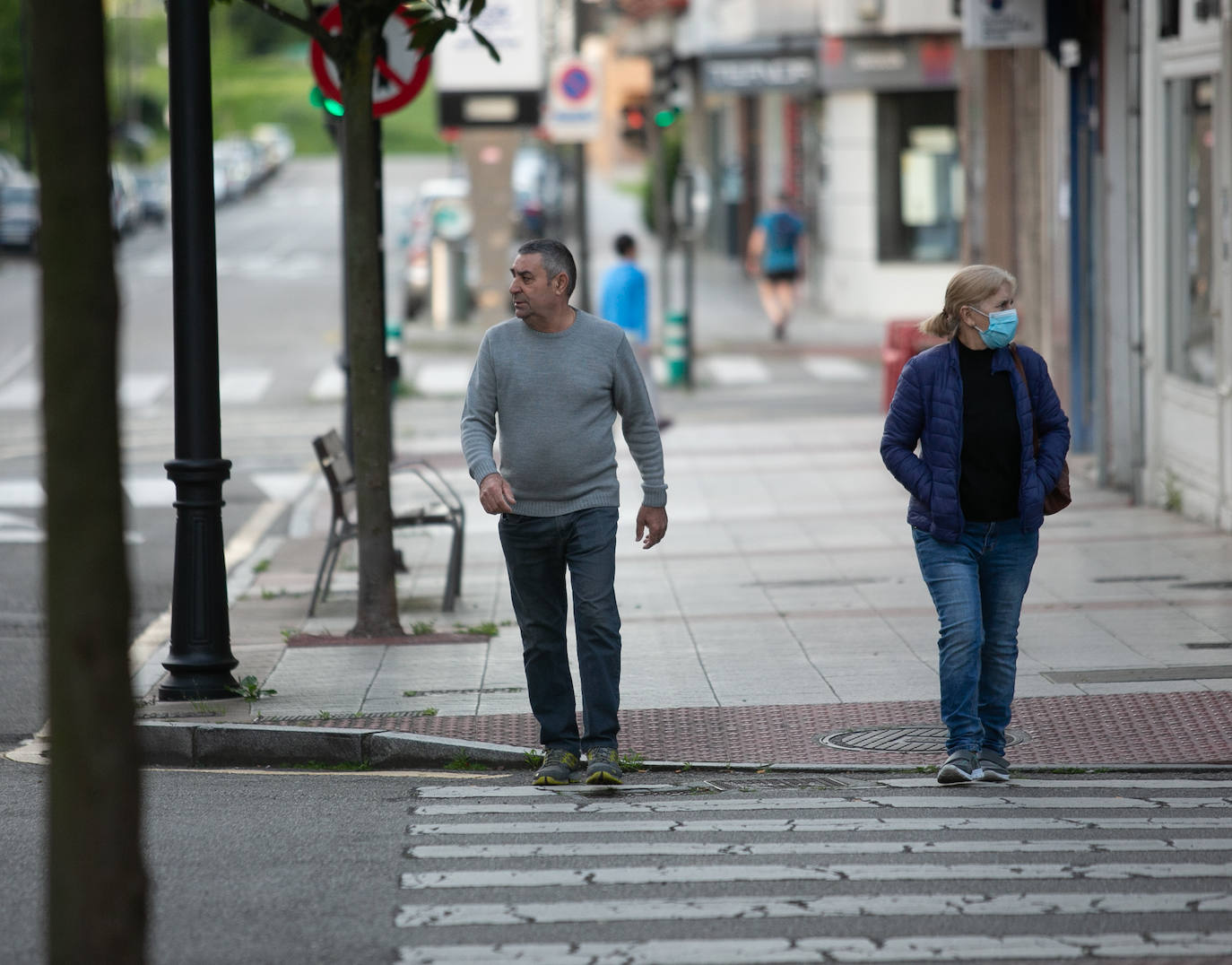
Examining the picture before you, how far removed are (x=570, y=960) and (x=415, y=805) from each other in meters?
1.81

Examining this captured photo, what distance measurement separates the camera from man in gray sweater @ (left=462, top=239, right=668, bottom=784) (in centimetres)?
661

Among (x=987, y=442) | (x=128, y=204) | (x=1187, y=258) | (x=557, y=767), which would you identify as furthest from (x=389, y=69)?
(x=128, y=204)

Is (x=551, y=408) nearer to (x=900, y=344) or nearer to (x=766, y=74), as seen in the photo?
(x=900, y=344)

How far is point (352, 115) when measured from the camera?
30.6 ft

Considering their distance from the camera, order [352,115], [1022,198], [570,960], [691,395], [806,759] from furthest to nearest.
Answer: [691,395]
[1022,198]
[352,115]
[806,759]
[570,960]

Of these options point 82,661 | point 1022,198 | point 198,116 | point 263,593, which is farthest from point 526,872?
point 1022,198

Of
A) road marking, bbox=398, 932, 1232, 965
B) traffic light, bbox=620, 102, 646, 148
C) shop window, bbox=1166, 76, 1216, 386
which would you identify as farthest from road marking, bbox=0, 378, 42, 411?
road marking, bbox=398, 932, 1232, 965

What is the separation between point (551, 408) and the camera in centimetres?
660

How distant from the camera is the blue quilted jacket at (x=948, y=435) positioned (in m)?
6.54

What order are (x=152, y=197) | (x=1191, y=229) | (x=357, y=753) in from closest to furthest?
1. (x=357, y=753)
2. (x=1191, y=229)
3. (x=152, y=197)

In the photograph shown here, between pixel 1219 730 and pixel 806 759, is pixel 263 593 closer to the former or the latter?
pixel 806 759

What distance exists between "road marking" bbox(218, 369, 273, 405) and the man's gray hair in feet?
52.7

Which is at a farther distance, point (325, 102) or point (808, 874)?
point (325, 102)

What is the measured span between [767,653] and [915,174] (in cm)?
2410
